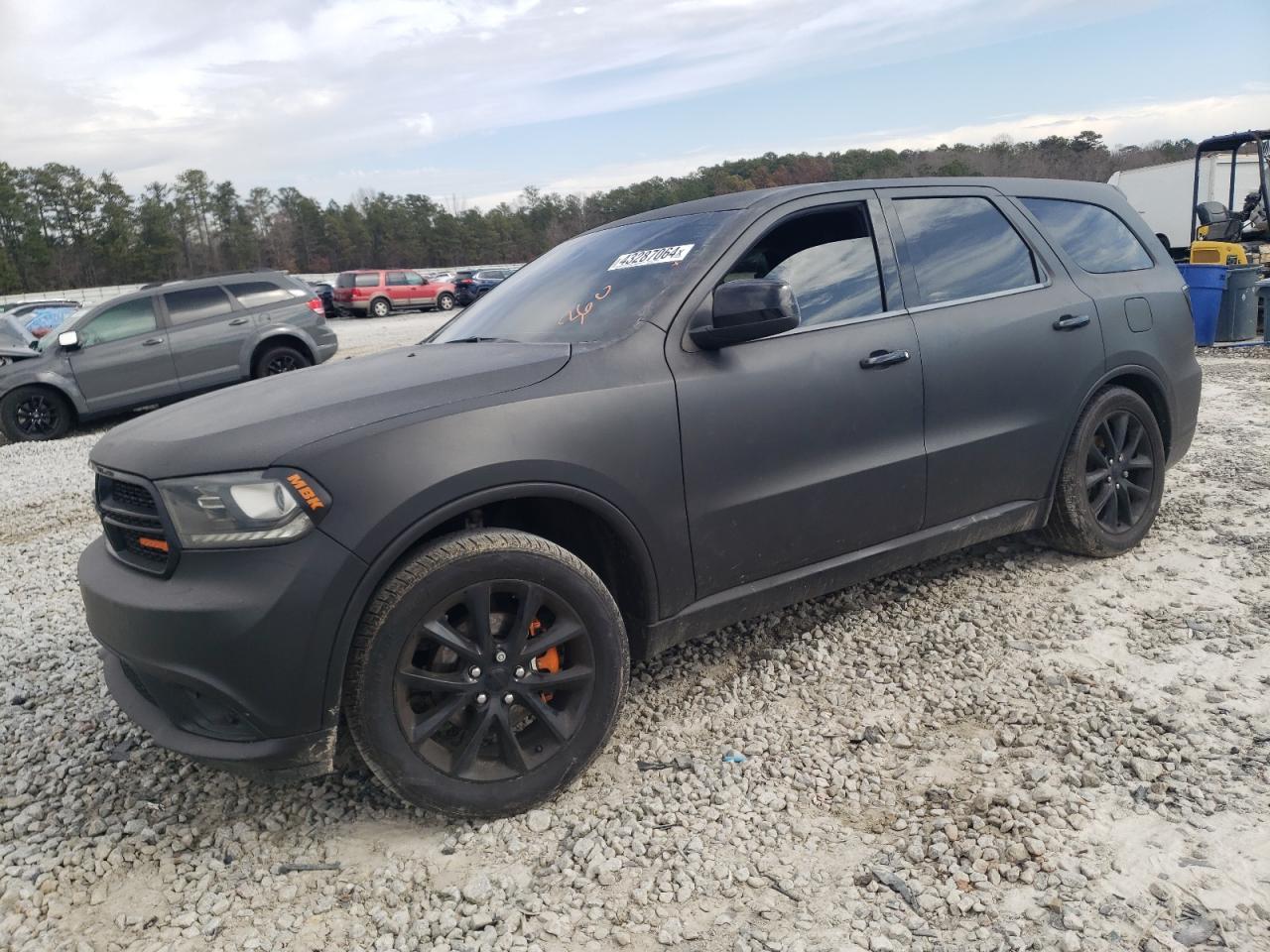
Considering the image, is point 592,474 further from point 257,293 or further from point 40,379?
point 257,293

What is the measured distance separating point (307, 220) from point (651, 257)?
9325 cm

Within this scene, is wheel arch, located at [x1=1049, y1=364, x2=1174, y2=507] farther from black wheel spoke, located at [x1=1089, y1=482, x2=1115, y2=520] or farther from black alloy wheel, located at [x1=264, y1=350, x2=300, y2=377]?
black alloy wheel, located at [x1=264, y1=350, x2=300, y2=377]

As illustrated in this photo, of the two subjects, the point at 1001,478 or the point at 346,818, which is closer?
the point at 346,818

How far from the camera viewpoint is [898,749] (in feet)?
9.66

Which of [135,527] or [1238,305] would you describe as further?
[1238,305]

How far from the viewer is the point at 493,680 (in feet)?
8.45

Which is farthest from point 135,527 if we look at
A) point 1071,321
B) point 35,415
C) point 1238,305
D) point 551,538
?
point 1238,305

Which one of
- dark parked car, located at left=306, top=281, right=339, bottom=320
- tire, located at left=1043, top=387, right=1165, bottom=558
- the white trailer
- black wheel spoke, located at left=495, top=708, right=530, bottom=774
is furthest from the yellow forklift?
dark parked car, located at left=306, top=281, right=339, bottom=320

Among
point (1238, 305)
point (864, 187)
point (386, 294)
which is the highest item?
point (864, 187)

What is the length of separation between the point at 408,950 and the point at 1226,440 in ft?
21.7

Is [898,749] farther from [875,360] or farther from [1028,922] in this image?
[875,360]

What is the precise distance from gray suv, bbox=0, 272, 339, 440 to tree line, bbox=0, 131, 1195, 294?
32.0 meters

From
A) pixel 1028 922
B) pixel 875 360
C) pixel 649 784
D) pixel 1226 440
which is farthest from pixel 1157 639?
pixel 1226 440

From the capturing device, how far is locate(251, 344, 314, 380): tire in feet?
38.8
